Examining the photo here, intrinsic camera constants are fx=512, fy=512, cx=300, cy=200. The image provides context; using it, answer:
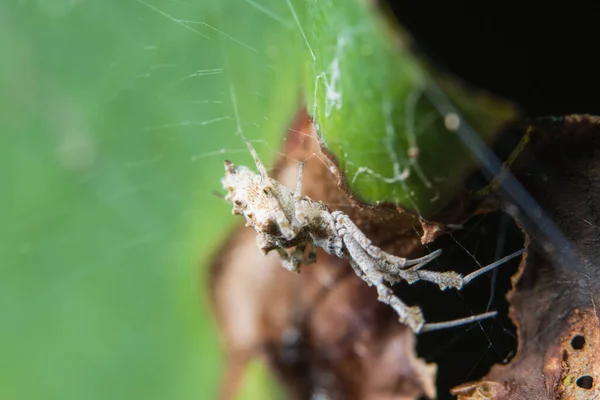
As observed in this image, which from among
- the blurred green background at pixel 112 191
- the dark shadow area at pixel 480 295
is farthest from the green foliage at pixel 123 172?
the dark shadow area at pixel 480 295

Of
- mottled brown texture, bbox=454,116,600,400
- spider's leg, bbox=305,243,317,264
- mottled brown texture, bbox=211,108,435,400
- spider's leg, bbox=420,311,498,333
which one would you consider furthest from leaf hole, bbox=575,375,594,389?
spider's leg, bbox=305,243,317,264

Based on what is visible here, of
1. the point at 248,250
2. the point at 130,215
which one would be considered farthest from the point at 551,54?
the point at 130,215

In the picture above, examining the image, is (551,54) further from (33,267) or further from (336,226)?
Result: (33,267)

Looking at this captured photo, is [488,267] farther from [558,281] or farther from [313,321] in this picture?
[313,321]

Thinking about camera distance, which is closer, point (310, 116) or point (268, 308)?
point (310, 116)

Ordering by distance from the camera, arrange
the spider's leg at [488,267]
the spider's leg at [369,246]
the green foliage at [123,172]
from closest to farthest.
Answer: the spider's leg at [488,267] < the spider's leg at [369,246] < the green foliage at [123,172]

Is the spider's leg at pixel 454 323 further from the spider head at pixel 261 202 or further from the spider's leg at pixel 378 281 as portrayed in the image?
the spider head at pixel 261 202
